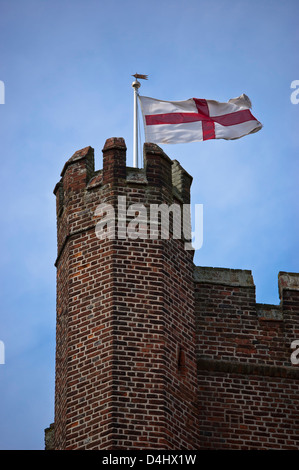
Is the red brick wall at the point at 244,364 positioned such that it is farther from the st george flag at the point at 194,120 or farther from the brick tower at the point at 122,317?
the st george flag at the point at 194,120

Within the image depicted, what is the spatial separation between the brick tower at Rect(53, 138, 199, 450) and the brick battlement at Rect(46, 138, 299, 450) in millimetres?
24

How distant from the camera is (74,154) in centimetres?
2906

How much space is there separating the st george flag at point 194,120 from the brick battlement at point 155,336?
1.50m

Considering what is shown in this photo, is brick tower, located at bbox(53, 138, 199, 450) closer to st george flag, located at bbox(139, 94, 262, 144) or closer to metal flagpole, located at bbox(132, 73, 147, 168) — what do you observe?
metal flagpole, located at bbox(132, 73, 147, 168)

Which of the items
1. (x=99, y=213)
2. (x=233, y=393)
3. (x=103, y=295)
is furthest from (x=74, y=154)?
(x=233, y=393)

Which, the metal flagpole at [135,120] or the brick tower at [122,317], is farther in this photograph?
the metal flagpole at [135,120]

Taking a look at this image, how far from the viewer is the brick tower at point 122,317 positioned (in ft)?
83.2

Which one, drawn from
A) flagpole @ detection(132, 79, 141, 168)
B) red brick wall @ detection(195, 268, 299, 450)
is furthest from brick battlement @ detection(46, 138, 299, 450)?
flagpole @ detection(132, 79, 141, 168)

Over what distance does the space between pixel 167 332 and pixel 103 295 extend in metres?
1.35

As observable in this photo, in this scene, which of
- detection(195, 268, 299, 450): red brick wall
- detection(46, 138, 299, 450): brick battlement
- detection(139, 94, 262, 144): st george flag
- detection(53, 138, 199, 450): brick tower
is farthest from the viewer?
detection(139, 94, 262, 144): st george flag

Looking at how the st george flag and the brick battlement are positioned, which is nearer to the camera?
the brick battlement

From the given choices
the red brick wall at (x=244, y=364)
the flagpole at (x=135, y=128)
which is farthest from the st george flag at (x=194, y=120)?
the red brick wall at (x=244, y=364)

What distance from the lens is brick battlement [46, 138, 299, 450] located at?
25547 millimetres

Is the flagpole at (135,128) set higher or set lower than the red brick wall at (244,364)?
higher
